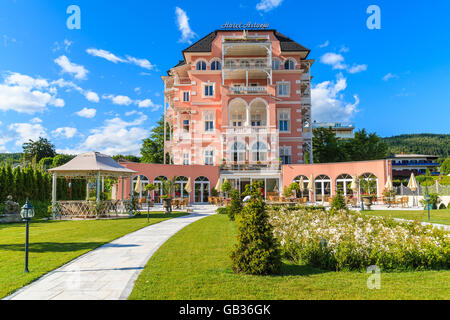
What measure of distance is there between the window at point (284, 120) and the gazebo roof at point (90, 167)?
20.3 m

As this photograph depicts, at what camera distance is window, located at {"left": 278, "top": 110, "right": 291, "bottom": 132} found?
33938 mm

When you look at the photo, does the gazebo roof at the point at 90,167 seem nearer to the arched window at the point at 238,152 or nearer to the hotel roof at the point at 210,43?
the arched window at the point at 238,152

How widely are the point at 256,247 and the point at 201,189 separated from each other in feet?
77.3

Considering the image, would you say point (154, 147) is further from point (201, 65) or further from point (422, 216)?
point (422, 216)

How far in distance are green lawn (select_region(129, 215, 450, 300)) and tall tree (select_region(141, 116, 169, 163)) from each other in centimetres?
3890

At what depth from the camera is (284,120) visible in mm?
34031

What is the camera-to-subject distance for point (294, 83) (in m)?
34.3

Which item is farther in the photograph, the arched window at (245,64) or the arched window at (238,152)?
the arched window at (245,64)

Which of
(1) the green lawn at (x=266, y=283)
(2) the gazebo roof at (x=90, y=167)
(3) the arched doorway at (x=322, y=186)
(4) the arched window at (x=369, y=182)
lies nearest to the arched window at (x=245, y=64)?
(3) the arched doorway at (x=322, y=186)

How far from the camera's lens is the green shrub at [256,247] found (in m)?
5.71

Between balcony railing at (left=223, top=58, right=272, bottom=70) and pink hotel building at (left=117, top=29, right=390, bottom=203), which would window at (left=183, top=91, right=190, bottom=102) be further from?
balcony railing at (left=223, top=58, right=272, bottom=70)

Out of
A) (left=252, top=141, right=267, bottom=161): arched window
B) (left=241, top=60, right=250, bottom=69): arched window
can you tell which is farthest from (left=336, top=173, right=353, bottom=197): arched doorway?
(left=241, top=60, right=250, bottom=69): arched window
